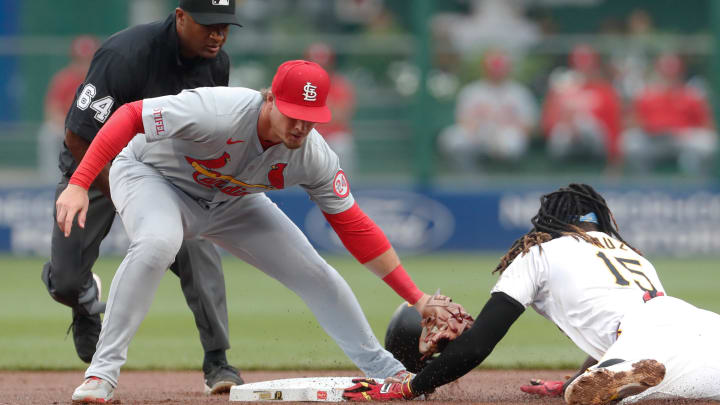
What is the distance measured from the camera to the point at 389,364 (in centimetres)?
532

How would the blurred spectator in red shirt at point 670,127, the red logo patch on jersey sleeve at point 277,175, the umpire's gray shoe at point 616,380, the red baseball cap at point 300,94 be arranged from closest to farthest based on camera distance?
the umpire's gray shoe at point 616,380
the red baseball cap at point 300,94
the red logo patch on jersey sleeve at point 277,175
the blurred spectator in red shirt at point 670,127

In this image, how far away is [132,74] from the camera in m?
5.68

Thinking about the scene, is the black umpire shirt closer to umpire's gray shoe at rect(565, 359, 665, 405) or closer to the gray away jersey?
the gray away jersey

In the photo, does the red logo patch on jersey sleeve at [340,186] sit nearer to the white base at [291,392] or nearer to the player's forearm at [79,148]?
the white base at [291,392]

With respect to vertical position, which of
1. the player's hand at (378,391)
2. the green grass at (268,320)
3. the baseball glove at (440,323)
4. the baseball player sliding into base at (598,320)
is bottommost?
the green grass at (268,320)

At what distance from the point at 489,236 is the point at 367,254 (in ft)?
32.0

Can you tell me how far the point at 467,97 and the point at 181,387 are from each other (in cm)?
913

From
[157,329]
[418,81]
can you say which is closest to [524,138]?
[418,81]

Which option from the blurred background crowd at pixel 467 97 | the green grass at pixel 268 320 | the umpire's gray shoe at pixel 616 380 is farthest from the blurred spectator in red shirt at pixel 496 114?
the umpire's gray shoe at pixel 616 380

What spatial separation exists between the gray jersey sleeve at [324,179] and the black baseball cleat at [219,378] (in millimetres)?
1204

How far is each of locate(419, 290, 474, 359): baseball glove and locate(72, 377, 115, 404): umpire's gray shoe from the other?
1.46 m

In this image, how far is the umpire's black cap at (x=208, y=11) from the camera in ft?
18.3

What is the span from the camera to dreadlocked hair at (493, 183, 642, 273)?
486 cm

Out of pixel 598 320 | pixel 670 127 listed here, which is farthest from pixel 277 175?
pixel 670 127
